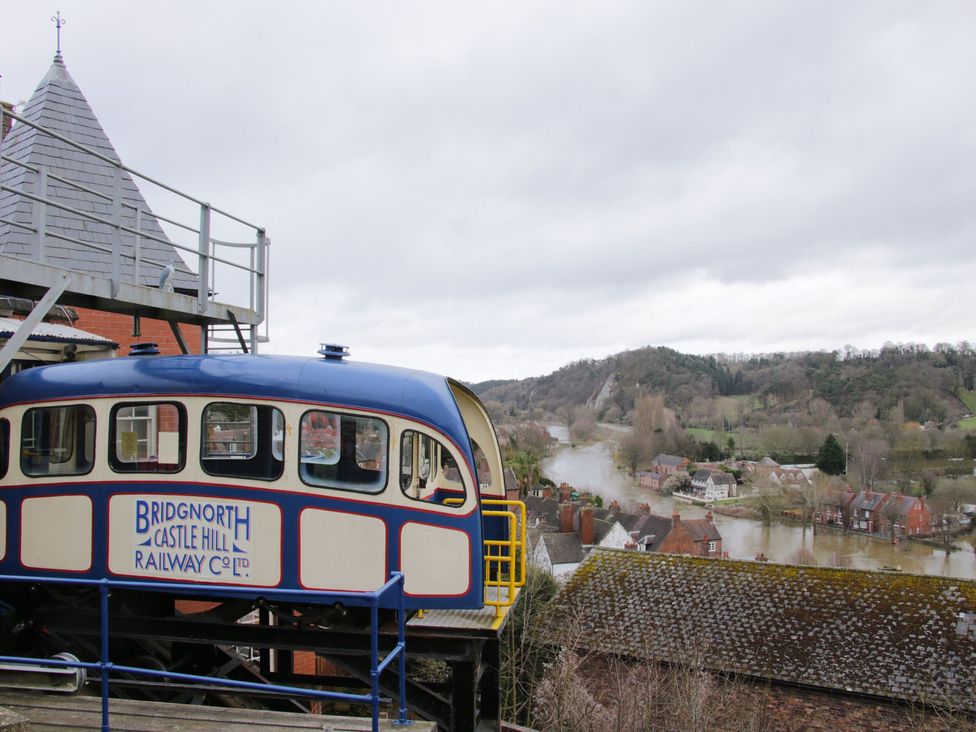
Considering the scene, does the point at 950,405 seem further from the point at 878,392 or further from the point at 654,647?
the point at 654,647

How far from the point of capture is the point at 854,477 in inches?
2955

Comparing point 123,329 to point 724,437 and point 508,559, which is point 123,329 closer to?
point 508,559

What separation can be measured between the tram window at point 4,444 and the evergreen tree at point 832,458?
88.5 meters

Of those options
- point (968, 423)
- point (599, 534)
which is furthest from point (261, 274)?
point (968, 423)

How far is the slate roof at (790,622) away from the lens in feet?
51.8

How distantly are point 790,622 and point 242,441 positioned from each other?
16.8 meters

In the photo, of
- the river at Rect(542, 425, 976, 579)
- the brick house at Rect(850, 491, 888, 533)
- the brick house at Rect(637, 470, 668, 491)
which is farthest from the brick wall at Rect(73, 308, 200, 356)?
the brick house at Rect(637, 470, 668, 491)

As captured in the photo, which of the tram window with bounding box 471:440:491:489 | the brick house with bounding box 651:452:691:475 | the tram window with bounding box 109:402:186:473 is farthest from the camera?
the brick house with bounding box 651:452:691:475

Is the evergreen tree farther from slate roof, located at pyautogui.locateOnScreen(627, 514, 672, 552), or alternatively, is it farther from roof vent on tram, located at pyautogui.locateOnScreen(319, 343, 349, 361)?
roof vent on tram, located at pyautogui.locateOnScreen(319, 343, 349, 361)

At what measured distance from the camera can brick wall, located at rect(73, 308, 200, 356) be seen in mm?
11328

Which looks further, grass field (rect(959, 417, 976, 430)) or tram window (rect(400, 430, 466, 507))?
grass field (rect(959, 417, 976, 430))

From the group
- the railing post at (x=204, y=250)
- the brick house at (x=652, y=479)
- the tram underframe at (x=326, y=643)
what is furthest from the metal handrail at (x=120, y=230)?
the brick house at (x=652, y=479)

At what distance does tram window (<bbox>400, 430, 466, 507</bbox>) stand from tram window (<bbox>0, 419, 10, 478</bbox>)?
3.80m

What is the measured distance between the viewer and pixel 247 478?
576 centimetres
